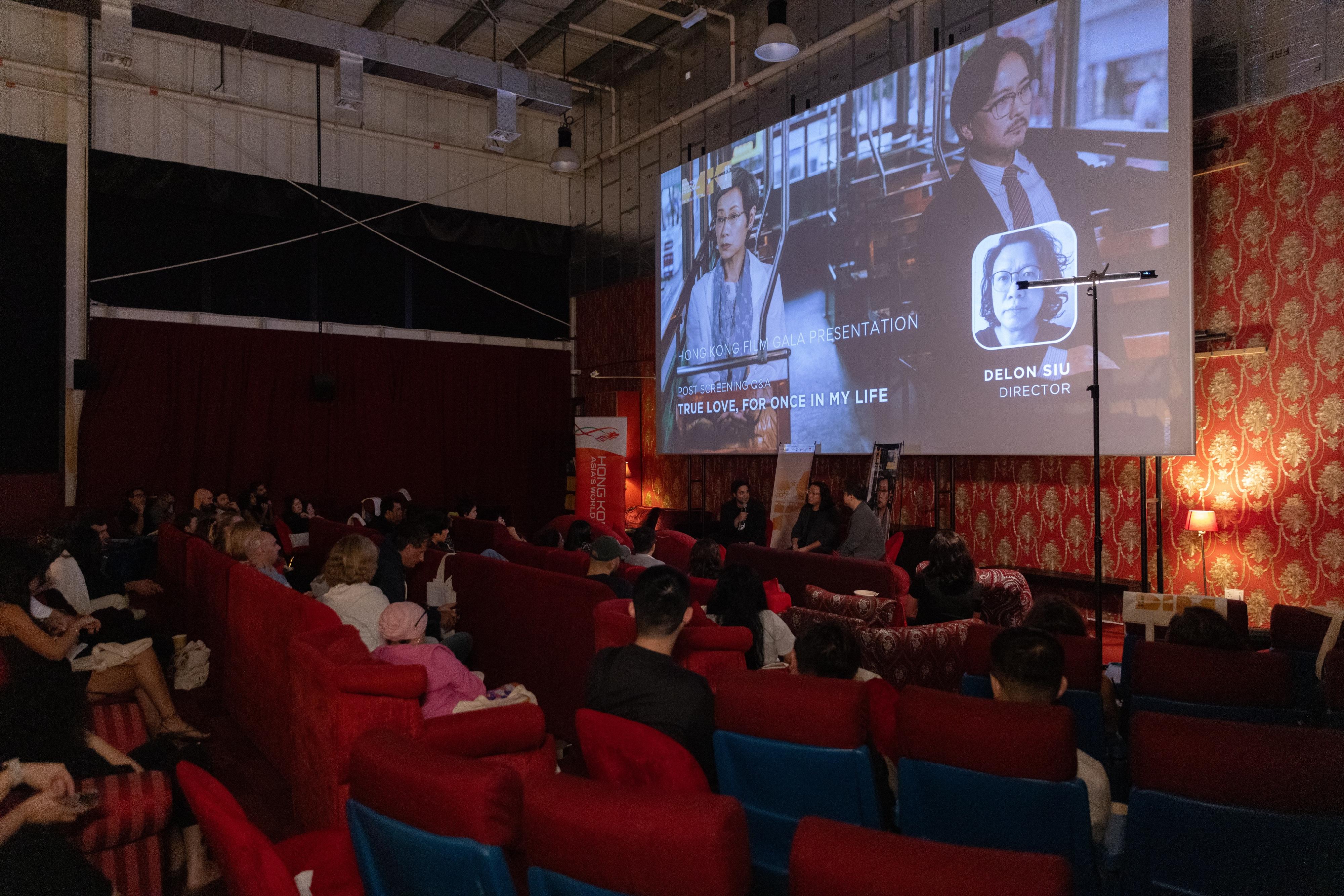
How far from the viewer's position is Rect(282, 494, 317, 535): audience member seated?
9297mm

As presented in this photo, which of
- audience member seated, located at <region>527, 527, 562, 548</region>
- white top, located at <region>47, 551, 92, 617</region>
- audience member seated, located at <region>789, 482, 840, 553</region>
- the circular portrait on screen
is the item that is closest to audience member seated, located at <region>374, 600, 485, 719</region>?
white top, located at <region>47, 551, 92, 617</region>

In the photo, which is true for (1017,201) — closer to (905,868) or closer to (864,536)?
(864,536)

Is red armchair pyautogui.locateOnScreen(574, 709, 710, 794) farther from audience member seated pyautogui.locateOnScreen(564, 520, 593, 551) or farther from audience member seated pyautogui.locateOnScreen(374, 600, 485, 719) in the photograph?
audience member seated pyautogui.locateOnScreen(564, 520, 593, 551)

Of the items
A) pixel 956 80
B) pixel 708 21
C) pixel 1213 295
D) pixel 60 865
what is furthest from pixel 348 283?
pixel 60 865

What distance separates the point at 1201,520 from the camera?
5613 mm

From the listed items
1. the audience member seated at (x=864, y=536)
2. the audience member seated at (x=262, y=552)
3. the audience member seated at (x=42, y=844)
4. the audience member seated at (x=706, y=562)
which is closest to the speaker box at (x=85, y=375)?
the audience member seated at (x=262, y=552)

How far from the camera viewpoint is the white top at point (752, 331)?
321 inches

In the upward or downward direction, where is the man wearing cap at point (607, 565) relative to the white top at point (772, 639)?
upward

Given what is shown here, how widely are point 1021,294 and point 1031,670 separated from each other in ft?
14.9

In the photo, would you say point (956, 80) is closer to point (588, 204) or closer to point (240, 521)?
point (240, 521)

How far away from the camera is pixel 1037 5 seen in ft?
21.4

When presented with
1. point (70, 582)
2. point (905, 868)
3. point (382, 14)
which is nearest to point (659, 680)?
point (905, 868)

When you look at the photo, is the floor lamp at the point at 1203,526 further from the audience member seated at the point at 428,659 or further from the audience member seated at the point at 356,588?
the audience member seated at the point at 356,588

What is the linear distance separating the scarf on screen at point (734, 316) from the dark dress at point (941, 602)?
4396 mm
